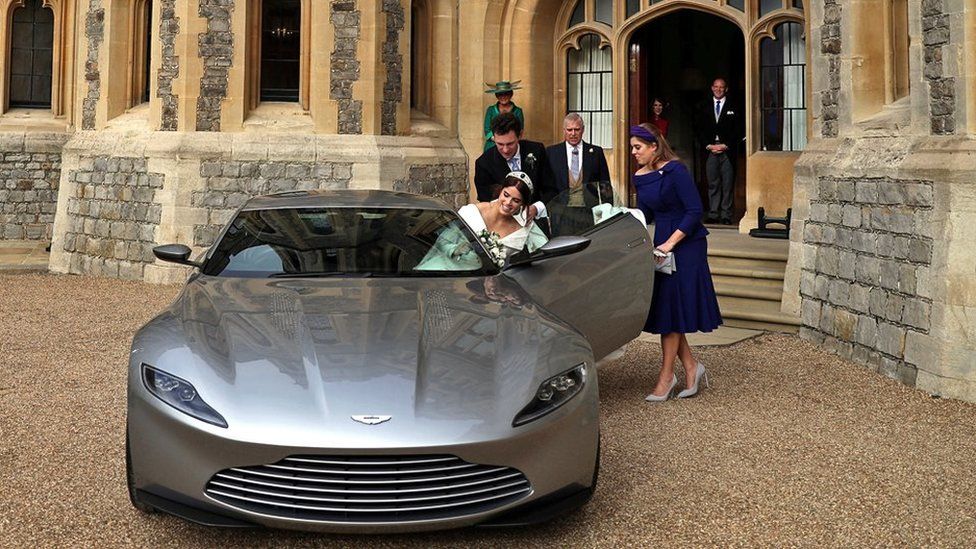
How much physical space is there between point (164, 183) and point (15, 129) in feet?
20.0

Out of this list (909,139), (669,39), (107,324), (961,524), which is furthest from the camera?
(669,39)

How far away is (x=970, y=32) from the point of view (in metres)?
6.06

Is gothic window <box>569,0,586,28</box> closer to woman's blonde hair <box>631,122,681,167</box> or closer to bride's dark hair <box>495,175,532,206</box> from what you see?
woman's blonde hair <box>631,122,681,167</box>

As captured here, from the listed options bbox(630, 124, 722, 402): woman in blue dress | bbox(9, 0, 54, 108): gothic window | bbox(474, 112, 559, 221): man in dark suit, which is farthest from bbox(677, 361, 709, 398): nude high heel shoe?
bbox(9, 0, 54, 108): gothic window

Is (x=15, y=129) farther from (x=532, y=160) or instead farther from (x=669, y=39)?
(x=532, y=160)

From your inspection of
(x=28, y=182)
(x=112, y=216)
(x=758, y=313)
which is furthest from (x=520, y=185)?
(x=28, y=182)

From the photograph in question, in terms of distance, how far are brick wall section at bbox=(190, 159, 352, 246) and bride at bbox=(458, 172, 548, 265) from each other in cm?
634

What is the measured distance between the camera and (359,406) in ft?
10.2

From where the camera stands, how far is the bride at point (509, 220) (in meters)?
5.08

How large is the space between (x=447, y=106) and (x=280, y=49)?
2231 millimetres

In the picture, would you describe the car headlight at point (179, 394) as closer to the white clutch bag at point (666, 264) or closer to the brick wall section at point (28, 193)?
the white clutch bag at point (666, 264)

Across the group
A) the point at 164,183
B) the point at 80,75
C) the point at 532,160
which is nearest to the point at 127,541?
the point at 532,160

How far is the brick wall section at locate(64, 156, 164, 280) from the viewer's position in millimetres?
11734

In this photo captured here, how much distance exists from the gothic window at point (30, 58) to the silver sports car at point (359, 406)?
554 inches
